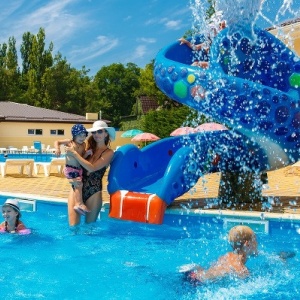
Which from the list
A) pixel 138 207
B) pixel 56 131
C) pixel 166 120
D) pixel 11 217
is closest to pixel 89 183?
pixel 138 207

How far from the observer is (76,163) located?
21.7 ft

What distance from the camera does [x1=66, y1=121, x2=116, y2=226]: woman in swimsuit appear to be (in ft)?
22.2

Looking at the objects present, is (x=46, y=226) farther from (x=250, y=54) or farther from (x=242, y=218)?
(x=250, y=54)

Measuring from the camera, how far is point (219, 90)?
20.8ft

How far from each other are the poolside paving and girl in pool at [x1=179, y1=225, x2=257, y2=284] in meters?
3.08

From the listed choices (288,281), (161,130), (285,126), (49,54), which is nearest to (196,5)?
(285,126)

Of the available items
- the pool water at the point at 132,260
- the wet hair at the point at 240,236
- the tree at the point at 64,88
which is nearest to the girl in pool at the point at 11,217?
the pool water at the point at 132,260

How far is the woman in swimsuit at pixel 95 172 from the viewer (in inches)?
266

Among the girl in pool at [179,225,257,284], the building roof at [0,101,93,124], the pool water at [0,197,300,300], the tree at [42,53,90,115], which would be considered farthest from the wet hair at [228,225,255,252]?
the tree at [42,53,90,115]

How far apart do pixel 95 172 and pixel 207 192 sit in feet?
11.7

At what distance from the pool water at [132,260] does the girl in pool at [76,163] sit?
36 centimetres

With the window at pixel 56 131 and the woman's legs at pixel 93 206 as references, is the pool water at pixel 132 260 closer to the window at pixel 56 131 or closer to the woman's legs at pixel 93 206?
the woman's legs at pixel 93 206

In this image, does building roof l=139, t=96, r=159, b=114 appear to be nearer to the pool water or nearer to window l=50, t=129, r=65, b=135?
window l=50, t=129, r=65, b=135

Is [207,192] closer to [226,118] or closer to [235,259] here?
[226,118]
